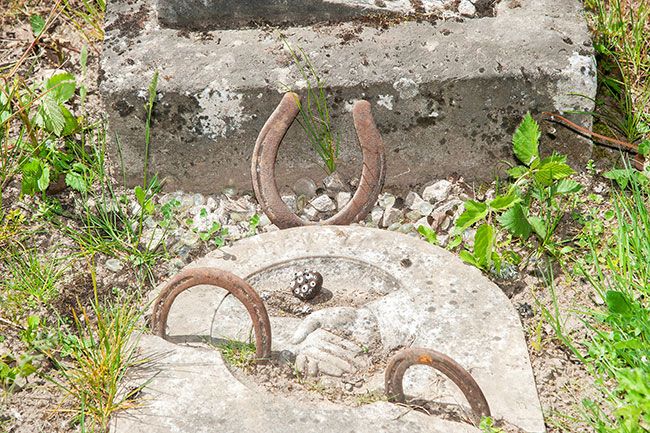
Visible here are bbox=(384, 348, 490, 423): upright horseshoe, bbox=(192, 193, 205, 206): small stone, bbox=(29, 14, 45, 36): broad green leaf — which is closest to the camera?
bbox=(384, 348, 490, 423): upright horseshoe

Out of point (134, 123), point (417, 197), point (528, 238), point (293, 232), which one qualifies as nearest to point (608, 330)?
point (528, 238)

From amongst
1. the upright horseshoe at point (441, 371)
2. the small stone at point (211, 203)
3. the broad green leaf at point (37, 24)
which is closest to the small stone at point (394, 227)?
the small stone at point (211, 203)

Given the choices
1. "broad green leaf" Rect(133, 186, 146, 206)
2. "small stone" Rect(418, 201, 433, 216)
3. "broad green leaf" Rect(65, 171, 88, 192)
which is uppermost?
"broad green leaf" Rect(65, 171, 88, 192)

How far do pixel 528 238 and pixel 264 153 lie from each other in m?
1.06

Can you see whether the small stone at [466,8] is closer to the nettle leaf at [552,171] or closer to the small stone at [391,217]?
the nettle leaf at [552,171]

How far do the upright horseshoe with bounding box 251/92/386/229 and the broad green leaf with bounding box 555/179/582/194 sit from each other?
0.67 meters

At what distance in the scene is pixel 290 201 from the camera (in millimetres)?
3627

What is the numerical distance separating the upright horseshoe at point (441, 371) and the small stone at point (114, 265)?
1262mm

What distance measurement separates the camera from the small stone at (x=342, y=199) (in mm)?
3586

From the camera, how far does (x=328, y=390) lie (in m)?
2.81

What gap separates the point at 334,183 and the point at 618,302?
48.5 inches

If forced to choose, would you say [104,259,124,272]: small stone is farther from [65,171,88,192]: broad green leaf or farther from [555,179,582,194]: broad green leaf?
[555,179,582,194]: broad green leaf

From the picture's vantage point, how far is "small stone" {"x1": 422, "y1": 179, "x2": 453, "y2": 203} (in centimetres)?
357

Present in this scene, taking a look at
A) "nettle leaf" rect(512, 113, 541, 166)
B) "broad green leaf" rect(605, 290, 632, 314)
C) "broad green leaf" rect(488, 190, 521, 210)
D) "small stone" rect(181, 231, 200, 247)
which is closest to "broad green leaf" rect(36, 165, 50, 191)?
"small stone" rect(181, 231, 200, 247)
